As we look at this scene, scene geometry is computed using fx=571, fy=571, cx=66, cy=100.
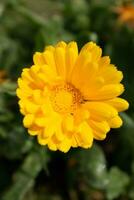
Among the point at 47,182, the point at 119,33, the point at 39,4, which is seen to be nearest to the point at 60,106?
the point at 47,182

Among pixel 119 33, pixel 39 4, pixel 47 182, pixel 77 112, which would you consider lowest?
pixel 47 182

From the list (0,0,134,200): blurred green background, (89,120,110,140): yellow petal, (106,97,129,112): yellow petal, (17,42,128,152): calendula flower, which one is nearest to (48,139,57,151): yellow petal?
(17,42,128,152): calendula flower

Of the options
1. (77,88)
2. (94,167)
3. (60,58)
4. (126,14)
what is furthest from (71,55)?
(126,14)

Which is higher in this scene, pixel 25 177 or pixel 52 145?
pixel 52 145

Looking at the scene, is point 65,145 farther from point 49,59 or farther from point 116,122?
point 49,59

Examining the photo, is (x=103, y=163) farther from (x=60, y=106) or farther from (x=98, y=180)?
(x=60, y=106)

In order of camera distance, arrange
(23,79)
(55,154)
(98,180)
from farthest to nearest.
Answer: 1. (55,154)
2. (98,180)
3. (23,79)

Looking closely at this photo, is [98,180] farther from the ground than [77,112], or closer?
closer
